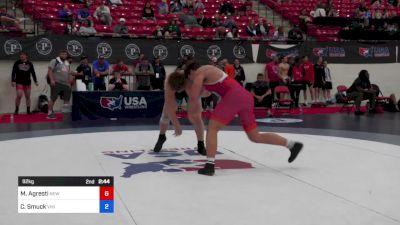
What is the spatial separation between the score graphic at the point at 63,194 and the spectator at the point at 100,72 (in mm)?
9391

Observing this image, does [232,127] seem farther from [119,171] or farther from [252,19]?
[252,19]

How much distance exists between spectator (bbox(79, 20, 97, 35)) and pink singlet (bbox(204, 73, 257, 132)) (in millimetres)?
8844

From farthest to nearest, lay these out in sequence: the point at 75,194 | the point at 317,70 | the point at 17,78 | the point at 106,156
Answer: the point at 317,70 < the point at 17,78 < the point at 106,156 < the point at 75,194

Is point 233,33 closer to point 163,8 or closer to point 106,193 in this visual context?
point 163,8

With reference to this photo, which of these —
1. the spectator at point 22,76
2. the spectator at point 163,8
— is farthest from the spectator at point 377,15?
the spectator at point 22,76

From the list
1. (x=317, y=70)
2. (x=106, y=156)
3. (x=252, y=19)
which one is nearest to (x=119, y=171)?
(x=106, y=156)

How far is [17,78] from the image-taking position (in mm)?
12164

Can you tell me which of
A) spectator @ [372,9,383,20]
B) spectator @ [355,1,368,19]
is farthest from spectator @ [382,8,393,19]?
spectator @ [355,1,368,19]

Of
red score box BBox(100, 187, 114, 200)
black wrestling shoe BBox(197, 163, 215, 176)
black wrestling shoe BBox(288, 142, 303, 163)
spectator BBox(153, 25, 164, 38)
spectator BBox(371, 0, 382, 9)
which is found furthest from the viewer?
spectator BBox(371, 0, 382, 9)

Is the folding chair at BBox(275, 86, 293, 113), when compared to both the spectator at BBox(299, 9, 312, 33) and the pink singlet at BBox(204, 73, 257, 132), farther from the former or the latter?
the pink singlet at BBox(204, 73, 257, 132)

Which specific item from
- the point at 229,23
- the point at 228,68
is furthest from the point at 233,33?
the point at 228,68

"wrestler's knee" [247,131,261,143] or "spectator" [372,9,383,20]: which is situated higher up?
"spectator" [372,9,383,20]

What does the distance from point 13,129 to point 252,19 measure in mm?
10122

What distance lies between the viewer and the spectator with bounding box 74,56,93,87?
12891mm
